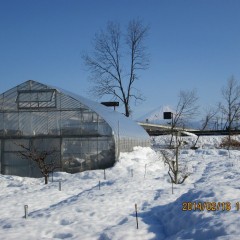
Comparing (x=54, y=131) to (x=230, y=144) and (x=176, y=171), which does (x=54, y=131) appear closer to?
(x=176, y=171)

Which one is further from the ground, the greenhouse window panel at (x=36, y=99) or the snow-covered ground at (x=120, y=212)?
the greenhouse window panel at (x=36, y=99)

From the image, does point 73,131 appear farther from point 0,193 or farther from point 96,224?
point 96,224

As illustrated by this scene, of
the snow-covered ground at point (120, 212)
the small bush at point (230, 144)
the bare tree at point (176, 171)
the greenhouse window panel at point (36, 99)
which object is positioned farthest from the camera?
the small bush at point (230, 144)

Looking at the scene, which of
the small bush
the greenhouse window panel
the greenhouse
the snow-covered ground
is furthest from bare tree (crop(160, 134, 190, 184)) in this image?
the small bush

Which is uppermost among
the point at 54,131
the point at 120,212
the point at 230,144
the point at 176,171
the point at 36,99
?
the point at 36,99

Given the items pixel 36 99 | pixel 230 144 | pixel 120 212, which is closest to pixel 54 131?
pixel 36 99

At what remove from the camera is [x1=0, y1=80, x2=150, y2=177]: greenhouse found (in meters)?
18.0

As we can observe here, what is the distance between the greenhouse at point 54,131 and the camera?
17984 mm

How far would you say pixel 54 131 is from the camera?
60.9 feet

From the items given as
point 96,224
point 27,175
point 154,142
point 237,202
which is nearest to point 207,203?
point 237,202

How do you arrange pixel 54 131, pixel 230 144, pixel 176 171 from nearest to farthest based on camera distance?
pixel 176 171 → pixel 54 131 → pixel 230 144

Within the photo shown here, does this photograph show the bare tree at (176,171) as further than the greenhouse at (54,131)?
No

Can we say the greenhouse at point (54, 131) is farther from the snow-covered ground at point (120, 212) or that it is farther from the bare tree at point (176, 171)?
the snow-covered ground at point (120, 212)

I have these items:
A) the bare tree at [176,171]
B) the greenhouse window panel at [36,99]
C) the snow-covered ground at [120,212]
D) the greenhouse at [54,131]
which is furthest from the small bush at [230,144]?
the snow-covered ground at [120,212]
